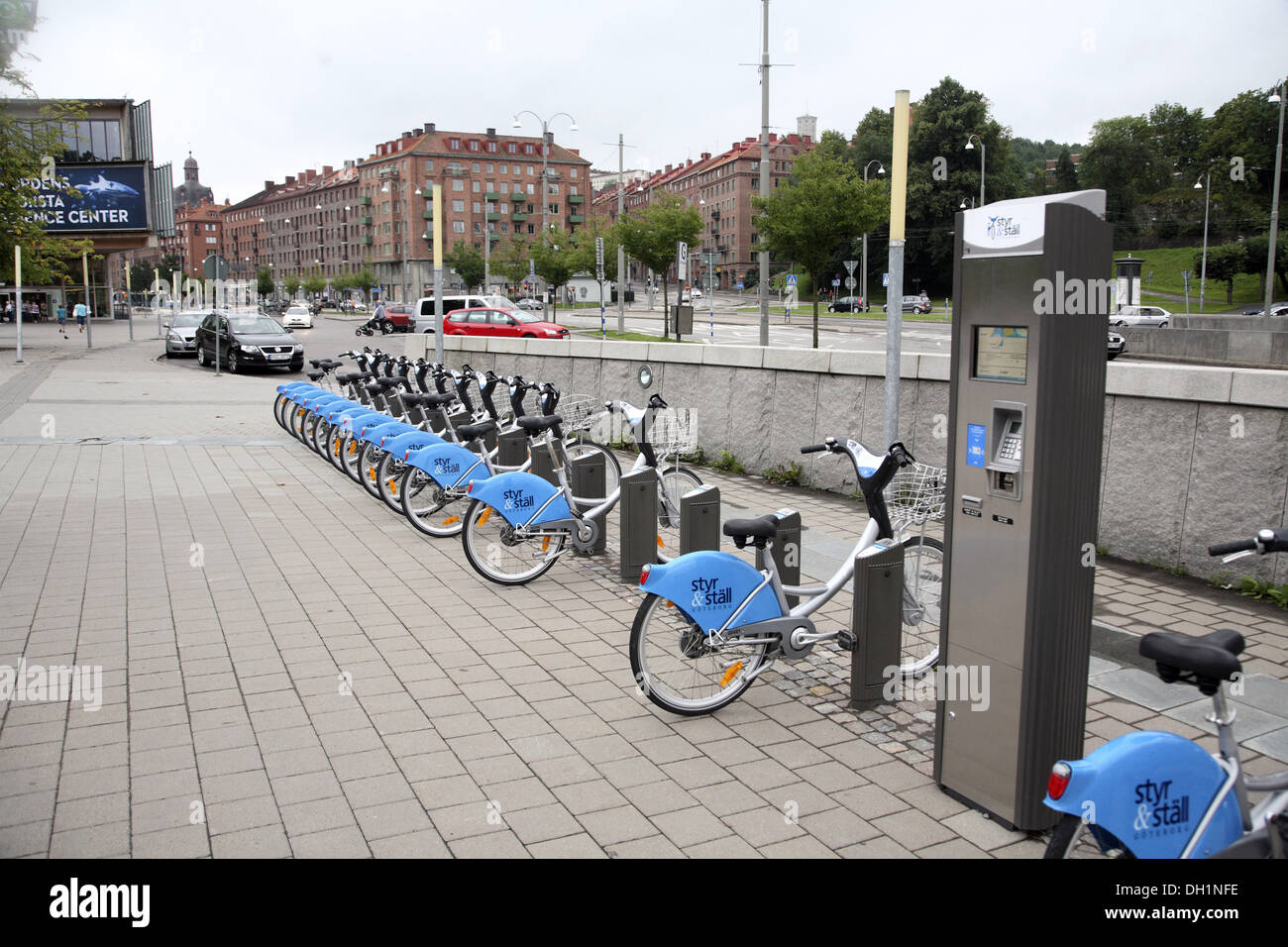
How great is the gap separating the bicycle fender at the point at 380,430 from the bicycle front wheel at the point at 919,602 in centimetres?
509

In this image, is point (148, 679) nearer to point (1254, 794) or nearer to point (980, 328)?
point (980, 328)

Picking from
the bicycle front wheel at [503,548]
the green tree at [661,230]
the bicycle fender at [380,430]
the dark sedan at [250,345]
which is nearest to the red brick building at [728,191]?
the green tree at [661,230]

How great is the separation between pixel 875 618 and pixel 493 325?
96.5 feet

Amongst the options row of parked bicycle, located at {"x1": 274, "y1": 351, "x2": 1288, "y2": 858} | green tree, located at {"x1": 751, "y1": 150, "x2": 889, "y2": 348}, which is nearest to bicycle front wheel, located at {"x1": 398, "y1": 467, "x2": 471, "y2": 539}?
row of parked bicycle, located at {"x1": 274, "y1": 351, "x2": 1288, "y2": 858}

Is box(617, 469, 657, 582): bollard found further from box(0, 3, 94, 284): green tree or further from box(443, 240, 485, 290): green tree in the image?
box(443, 240, 485, 290): green tree

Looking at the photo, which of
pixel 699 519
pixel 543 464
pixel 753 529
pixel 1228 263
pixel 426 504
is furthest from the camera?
pixel 1228 263

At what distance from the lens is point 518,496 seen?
21.0ft

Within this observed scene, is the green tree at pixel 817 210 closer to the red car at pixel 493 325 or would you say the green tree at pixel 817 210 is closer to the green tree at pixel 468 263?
the red car at pixel 493 325

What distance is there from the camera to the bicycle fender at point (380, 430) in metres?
8.91

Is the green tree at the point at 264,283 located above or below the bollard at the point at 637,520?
above

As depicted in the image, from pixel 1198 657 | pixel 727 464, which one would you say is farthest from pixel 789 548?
pixel 727 464

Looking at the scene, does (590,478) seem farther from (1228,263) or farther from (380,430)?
(1228,263)
